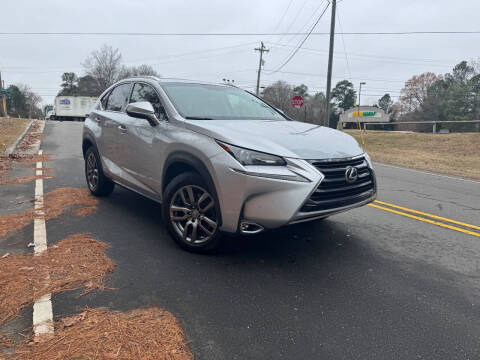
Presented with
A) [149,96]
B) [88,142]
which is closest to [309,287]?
[149,96]

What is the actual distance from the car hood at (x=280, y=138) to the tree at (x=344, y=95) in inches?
3312

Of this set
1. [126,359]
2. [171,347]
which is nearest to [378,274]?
[171,347]

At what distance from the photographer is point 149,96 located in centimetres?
455

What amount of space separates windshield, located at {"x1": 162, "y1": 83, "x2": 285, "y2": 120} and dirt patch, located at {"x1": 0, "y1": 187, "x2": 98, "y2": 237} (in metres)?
2.18

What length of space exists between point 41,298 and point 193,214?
1.47 metres

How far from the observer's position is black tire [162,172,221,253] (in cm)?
347

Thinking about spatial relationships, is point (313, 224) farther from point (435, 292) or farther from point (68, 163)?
point (68, 163)

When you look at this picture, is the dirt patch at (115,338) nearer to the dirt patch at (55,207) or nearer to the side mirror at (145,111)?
the side mirror at (145,111)

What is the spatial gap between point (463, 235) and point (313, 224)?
189 centimetres

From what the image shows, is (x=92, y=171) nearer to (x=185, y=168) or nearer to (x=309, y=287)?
(x=185, y=168)

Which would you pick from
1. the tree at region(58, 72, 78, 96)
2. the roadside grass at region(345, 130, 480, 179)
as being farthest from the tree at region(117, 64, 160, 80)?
the roadside grass at region(345, 130, 480, 179)

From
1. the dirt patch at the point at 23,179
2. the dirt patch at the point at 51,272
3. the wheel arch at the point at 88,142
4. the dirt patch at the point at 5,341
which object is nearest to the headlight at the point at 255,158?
the dirt patch at the point at 51,272

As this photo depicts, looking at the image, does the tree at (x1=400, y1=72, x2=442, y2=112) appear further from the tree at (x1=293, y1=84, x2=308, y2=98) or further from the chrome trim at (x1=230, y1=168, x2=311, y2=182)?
the chrome trim at (x1=230, y1=168, x2=311, y2=182)

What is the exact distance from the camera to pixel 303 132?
385 centimetres
